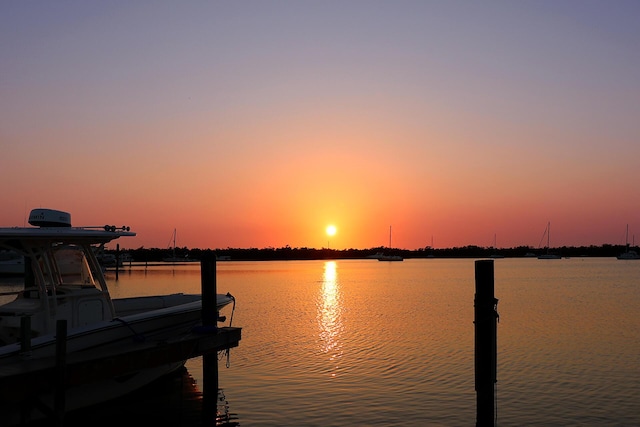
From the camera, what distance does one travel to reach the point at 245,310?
40750 millimetres

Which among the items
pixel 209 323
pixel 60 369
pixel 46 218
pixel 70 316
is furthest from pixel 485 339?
pixel 46 218

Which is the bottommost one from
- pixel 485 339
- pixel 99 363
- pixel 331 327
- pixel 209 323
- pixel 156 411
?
pixel 331 327

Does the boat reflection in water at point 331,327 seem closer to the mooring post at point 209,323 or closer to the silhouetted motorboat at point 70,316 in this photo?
the mooring post at point 209,323

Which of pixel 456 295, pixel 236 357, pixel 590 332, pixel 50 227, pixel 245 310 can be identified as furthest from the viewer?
pixel 456 295

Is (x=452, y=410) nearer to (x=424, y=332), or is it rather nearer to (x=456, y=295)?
(x=424, y=332)

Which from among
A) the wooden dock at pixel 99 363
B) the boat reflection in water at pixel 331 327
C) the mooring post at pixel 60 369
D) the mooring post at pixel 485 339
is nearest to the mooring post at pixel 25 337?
the wooden dock at pixel 99 363

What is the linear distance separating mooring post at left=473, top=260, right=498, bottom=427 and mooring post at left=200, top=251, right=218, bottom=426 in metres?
5.79

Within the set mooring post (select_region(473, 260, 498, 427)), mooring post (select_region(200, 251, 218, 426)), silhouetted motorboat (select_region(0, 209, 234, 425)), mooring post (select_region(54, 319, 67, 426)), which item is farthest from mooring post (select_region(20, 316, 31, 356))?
→ mooring post (select_region(473, 260, 498, 427))

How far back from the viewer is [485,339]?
10.9m

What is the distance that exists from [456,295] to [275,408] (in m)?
39.0

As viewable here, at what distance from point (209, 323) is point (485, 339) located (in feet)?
20.1

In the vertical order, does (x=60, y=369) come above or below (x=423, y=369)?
above

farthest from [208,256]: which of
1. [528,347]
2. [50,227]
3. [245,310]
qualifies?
[245,310]

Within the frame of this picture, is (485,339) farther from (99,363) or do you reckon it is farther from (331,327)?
(331,327)
